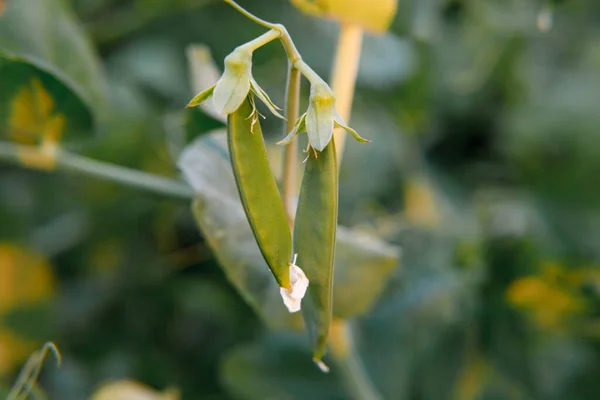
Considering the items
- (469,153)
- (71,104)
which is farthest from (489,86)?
(71,104)

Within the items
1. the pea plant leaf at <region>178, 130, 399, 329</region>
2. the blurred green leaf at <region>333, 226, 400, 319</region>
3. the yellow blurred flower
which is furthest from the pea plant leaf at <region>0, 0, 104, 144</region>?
the yellow blurred flower

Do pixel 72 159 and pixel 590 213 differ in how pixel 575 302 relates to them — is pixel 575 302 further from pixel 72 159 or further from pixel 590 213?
pixel 72 159

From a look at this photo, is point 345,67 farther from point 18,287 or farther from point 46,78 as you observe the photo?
point 18,287

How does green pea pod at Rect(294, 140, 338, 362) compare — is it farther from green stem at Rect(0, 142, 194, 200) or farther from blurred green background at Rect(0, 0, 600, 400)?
blurred green background at Rect(0, 0, 600, 400)

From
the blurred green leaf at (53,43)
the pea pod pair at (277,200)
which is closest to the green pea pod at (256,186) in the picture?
the pea pod pair at (277,200)

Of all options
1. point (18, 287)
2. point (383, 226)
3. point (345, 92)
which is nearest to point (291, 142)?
point (345, 92)
